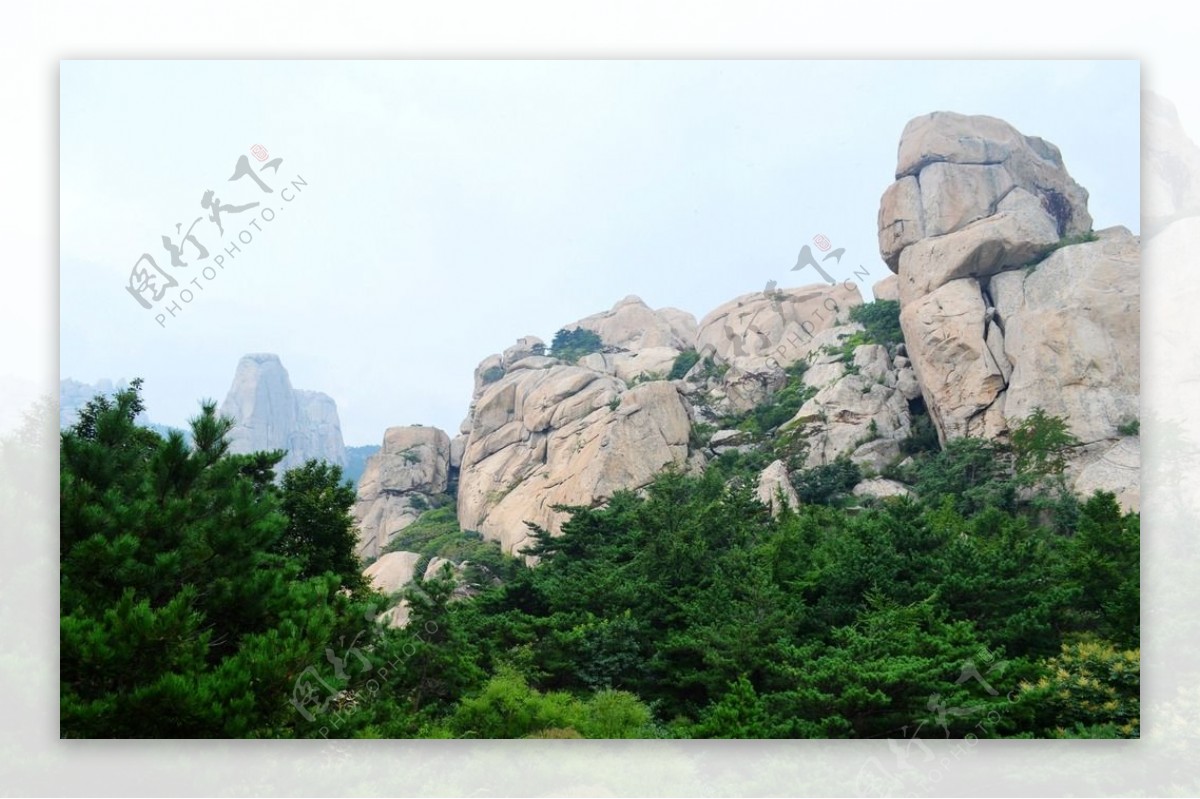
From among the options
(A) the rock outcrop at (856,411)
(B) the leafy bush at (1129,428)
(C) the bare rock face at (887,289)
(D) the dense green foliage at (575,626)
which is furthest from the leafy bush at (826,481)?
(B) the leafy bush at (1129,428)

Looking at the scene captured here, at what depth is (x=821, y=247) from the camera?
26.1ft

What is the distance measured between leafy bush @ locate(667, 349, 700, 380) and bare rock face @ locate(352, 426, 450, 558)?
11.5 feet

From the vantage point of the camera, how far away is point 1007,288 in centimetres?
1064

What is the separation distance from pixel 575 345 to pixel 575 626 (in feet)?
19.0

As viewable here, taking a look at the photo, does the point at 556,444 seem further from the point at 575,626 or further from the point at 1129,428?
the point at 1129,428

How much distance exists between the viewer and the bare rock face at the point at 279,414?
8109 millimetres

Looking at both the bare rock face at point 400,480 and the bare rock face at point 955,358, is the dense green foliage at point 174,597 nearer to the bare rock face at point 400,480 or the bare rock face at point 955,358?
the bare rock face at point 400,480

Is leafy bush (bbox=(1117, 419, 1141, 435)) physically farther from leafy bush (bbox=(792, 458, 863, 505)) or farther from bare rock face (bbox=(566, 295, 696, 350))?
bare rock face (bbox=(566, 295, 696, 350))

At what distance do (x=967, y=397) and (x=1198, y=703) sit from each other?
5788 mm

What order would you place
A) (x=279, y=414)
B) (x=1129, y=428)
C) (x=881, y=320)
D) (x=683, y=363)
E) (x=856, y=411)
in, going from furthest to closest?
(x=683, y=363)
(x=881, y=320)
(x=856, y=411)
(x=279, y=414)
(x=1129, y=428)

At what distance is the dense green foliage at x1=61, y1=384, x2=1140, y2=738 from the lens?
4766mm

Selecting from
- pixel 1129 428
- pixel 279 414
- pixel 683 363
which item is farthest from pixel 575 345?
pixel 1129 428

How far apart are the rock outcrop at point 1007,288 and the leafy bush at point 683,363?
3.02m

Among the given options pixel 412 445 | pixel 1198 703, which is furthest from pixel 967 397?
pixel 412 445
